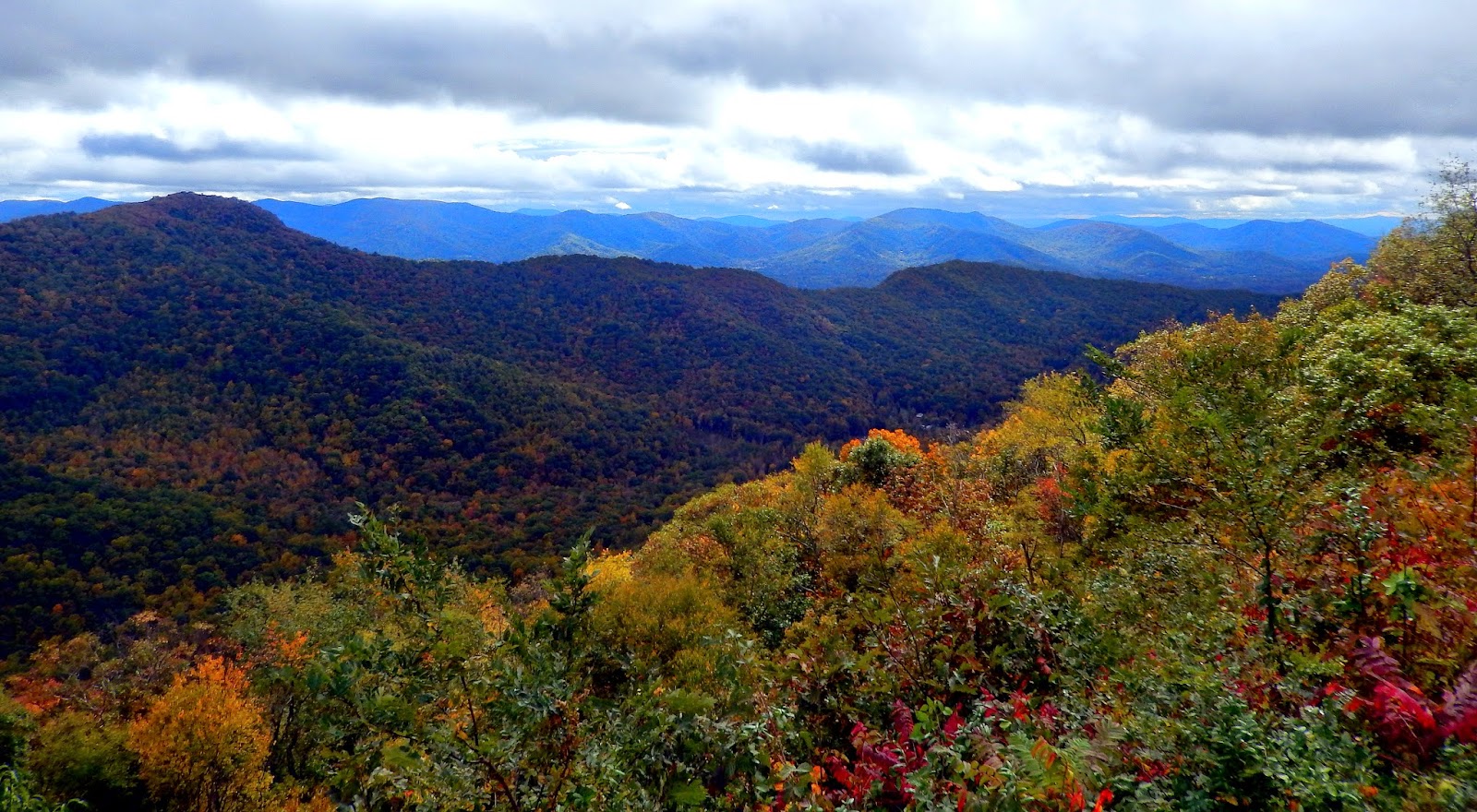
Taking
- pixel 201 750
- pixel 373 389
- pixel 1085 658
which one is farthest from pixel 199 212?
pixel 1085 658

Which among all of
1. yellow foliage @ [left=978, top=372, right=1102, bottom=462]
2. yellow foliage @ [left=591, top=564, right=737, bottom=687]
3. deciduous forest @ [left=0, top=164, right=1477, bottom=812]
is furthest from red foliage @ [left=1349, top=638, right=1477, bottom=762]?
yellow foliage @ [left=978, top=372, right=1102, bottom=462]

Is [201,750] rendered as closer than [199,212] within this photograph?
Yes

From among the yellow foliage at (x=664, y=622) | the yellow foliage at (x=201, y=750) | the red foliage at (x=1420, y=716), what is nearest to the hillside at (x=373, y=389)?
the yellow foliage at (x=201, y=750)

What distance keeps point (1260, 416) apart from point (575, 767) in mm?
9289

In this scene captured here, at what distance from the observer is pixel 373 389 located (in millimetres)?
109625

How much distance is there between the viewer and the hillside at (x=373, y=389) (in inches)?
2451

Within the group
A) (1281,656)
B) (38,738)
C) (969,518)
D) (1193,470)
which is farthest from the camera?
(969,518)

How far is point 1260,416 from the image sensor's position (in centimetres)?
831

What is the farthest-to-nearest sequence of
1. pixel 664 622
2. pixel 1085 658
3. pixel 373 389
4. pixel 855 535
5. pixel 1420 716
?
pixel 373 389 → pixel 855 535 → pixel 664 622 → pixel 1085 658 → pixel 1420 716

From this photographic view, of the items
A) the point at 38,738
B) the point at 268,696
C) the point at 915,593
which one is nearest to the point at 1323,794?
the point at 915,593

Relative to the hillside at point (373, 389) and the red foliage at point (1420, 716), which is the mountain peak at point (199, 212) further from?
the red foliage at point (1420, 716)

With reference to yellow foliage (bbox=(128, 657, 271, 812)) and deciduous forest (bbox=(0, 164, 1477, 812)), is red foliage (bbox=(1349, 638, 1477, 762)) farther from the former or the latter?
yellow foliage (bbox=(128, 657, 271, 812))

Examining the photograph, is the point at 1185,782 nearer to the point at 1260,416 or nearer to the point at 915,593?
the point at 915,593

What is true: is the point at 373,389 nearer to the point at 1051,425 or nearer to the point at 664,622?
the point at 1051,425
